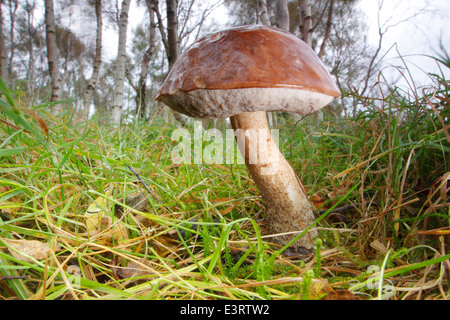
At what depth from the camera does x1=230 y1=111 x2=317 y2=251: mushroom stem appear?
109 centimetres

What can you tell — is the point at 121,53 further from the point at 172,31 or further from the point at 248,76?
the point at 248,76

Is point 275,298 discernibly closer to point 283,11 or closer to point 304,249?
point 304,249

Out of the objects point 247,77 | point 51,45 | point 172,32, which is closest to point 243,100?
point 247,77

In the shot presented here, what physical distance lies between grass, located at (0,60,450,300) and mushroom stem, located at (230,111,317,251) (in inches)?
3.7

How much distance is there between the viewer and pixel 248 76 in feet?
2.48

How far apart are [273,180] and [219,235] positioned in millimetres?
381

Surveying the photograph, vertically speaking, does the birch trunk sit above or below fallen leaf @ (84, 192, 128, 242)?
above

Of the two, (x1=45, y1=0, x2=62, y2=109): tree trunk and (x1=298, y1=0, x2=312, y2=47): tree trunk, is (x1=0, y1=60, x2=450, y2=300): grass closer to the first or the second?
(x1=298, y1=0, x2=312, y2=47): tree trunk

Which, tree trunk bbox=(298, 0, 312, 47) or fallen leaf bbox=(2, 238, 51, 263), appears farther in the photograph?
tree trunk bbox=(298, 0, 312, 47)

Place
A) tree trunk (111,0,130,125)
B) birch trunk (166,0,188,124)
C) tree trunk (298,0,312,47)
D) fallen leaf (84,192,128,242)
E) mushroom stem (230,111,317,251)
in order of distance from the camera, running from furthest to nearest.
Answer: tree trunk (111,0,130,125), tree trunk (298,0,312,47), birch trunk (166,0,188,124), mushroom stem (230,111,317,251), fallen leaf (84,192,128,242)

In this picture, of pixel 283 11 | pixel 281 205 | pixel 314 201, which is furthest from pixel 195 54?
pixel 283 11

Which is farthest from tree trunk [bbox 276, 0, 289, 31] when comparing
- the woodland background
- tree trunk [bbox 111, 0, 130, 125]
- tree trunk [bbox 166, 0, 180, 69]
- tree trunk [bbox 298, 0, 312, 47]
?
the woodland background

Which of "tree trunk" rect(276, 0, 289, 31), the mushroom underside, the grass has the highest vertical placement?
"tree trunk" rect(276, 0, 289, 31)
